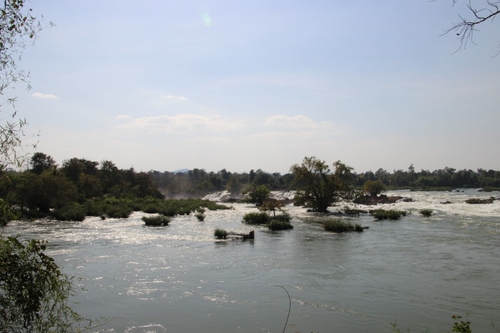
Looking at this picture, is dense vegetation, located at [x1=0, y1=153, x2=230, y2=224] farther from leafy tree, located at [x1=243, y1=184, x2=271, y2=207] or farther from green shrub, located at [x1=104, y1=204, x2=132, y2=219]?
leafy tree, located at [x1=243, y1=184, x2=271, y2=207]

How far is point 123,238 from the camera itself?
1067 inches

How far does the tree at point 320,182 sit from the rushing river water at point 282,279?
744 inches

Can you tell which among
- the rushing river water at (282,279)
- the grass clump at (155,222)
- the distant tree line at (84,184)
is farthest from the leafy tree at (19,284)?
the grass clump at (155,222)

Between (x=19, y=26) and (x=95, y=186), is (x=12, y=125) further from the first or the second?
(x=95, y=186)

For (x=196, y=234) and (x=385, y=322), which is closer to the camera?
(x=385, y=322)

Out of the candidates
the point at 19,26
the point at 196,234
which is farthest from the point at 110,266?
the point at 19,26

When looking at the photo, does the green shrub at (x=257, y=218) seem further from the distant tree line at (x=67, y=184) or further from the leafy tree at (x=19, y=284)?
the leafy tree at (x=19, y=284)

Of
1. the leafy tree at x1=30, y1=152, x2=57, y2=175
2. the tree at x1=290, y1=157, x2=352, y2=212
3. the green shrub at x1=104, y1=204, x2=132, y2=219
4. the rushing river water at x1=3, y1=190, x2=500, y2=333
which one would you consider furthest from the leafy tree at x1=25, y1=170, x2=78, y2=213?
the tree at x1=290, y1=157, x2=352, y2=212

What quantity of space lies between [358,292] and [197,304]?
6.08 m

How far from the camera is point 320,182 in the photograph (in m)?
49.2

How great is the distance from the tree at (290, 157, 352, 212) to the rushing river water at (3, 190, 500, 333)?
1890cm

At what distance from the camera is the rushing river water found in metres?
11.6

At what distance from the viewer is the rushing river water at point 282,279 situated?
38.1ft

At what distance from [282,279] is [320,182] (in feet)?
112
